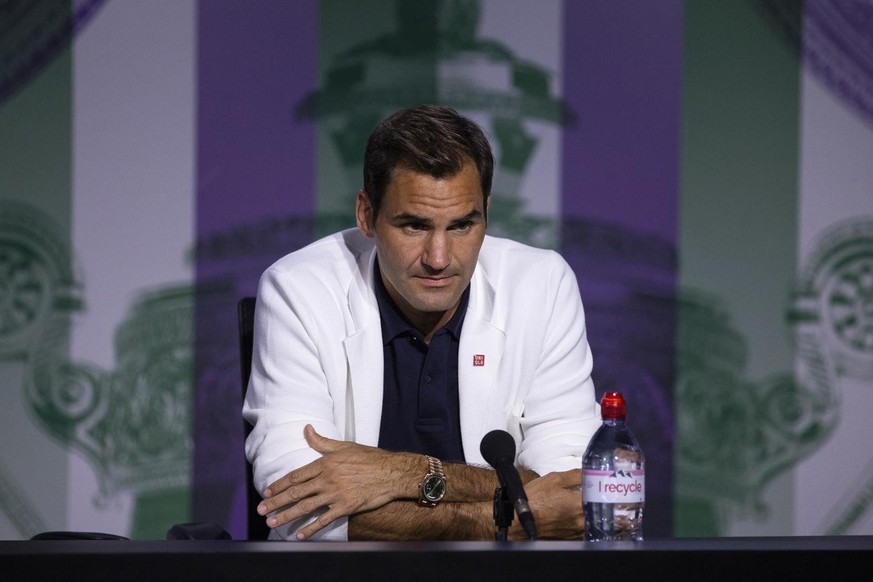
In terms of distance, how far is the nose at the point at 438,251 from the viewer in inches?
81.8

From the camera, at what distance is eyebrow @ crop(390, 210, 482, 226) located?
6.83 feet

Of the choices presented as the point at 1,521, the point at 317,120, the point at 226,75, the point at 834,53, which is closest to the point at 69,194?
the point at 226,75

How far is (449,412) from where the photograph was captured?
86.4 inches

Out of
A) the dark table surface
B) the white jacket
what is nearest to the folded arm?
the white jacket

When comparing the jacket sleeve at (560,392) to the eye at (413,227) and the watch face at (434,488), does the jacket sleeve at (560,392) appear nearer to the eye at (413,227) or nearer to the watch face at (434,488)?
the watch face at (434,488)

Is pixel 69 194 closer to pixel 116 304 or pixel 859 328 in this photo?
pixel 116 304

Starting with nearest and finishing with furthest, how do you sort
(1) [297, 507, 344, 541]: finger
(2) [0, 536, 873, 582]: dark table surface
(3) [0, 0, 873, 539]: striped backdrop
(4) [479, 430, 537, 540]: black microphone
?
(2) [0, 536, 873, 582]: dark table surface → (4) [479, 430, 537, 540]: black microphone → (1) [297, 507, 344, 541]: finger → (3) [0, 0, 873, 539]: striped backdrop

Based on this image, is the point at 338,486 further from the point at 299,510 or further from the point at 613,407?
the point at 613,407

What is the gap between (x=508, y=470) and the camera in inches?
55.7

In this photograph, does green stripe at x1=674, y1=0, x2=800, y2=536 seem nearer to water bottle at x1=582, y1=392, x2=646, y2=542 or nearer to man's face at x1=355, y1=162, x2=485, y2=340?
man's face at x1=355, y1=162, x2=485, y2=340

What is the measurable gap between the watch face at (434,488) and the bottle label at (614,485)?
1.34 ft

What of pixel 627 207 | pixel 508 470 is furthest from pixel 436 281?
pixel 627 207

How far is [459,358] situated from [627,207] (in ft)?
4.58

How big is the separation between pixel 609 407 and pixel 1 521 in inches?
99.6
